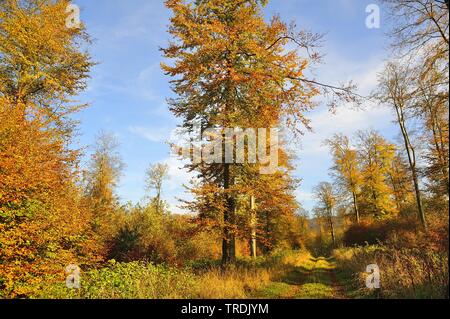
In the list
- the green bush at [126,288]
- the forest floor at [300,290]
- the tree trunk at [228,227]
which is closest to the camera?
the green bush at [126,288]

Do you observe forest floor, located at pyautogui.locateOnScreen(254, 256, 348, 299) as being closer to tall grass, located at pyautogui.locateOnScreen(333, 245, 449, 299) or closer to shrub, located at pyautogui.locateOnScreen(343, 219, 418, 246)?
tall grass, located at pyautogui.locateOnScreen(333, 245, 449, 299)

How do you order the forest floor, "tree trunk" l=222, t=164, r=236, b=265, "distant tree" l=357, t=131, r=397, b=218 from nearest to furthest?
the forest floor → "tree trunk" l=222, t=164, r=236, b=265 → "distant tree" l=357, t=131, r=397, b=218

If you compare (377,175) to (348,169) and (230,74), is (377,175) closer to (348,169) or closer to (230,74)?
(348,169)

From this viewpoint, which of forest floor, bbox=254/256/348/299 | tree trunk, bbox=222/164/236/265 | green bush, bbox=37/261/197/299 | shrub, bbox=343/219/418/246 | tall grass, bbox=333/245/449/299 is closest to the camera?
tall grass, bbox=333/245/449/299

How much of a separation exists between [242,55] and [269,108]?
278 cm

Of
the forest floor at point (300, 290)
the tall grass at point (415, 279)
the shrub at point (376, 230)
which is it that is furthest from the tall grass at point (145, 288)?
the shrub at point (376, 230)

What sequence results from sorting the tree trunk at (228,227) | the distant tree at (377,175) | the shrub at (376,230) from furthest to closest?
the distant tree at (377,175), the shrub at (376,230), the tree trunk at (228,227)

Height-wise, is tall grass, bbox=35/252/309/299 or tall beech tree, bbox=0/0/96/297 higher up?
tall beech tree, bbox=0/0/96/297

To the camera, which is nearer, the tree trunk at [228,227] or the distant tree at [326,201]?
the tree trunk at [228,227]

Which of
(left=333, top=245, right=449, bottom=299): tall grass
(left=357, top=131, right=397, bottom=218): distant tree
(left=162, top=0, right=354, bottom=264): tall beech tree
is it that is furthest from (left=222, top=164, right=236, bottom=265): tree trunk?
(left=357, top=131, right=397, bottom=218): distant tree

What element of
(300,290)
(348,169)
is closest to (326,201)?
(348,169)

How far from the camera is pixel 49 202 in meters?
11.0

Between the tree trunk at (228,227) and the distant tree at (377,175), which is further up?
the distant tree at (377,175)

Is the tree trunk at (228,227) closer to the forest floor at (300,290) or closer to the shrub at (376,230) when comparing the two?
the forest floor at (300,290)
